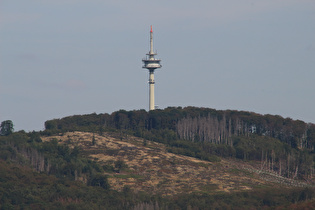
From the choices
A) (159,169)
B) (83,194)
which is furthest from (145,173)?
(83,194)

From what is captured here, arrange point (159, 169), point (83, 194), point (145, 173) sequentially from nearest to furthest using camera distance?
point (83, 194), point (145, 173), point (159, 169)

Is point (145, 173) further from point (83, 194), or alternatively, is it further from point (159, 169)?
point (83, 194)

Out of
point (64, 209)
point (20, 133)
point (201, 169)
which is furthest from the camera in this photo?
point (20, 133)

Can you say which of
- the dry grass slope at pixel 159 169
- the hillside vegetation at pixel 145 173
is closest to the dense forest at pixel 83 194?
the hillside vegetation at pixel 145 173

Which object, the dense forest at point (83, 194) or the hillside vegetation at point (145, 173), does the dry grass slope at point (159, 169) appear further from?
the dense forest at point (83, 194)

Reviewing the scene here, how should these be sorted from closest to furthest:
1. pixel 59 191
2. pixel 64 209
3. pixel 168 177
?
pixel 64 209 → pixel 59 191 → pixel 168 177

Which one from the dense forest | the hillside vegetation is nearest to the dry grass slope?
the hillside vegetation

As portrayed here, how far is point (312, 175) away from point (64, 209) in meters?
80.1

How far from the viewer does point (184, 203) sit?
417 ft

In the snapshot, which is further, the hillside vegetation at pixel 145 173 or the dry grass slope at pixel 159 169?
the dry grass slope at pixel 159 169

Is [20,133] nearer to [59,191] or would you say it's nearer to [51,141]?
[51,141]

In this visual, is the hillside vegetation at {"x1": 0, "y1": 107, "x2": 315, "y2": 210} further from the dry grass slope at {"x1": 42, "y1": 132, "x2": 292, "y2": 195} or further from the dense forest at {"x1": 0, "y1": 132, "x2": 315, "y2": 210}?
the dry grass slope at {"x1": 42, "y1": 132, "x2": 292, "y2": 195}

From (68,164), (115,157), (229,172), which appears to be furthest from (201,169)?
(68,164)

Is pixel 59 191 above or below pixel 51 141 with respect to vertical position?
below
